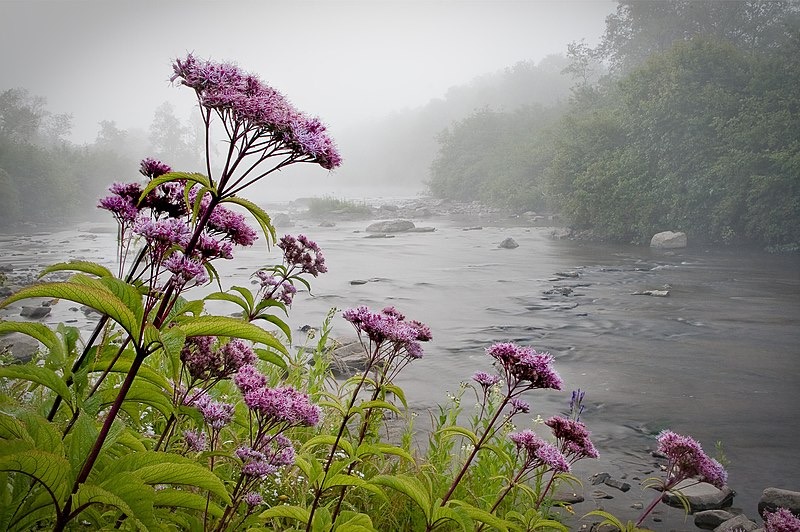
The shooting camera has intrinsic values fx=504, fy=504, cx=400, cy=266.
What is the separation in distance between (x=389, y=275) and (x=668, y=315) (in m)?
6.60

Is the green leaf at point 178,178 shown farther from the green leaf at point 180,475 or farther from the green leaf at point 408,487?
the green leaf at point 408,487

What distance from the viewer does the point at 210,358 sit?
1538 mm

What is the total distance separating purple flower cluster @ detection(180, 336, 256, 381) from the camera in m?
1.52

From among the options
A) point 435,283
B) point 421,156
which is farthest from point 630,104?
point 421,156

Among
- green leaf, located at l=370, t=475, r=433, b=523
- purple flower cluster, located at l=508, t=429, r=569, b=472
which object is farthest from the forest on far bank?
green leaf, located at l=370, t=475, r=433, b=523

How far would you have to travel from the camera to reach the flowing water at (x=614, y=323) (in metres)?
4.87

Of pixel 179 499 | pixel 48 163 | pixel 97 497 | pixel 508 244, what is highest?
pixel 48 163

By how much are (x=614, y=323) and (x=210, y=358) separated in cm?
870

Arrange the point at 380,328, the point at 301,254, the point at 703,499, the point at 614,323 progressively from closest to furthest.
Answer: the point at 380,328, the point at 301,254, the point at 703,499, the point at 614,323

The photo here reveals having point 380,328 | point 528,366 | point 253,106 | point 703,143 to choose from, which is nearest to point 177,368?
point 253,106

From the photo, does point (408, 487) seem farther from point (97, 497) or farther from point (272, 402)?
point (97, 497)

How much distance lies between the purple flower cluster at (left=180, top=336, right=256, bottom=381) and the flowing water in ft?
10.1

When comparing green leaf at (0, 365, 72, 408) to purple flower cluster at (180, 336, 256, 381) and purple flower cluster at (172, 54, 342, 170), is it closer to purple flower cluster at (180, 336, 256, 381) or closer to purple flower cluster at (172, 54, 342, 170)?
purple flower cluster at (180, 336, 256, 381)

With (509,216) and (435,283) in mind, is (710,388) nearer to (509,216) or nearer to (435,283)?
(435,283)
